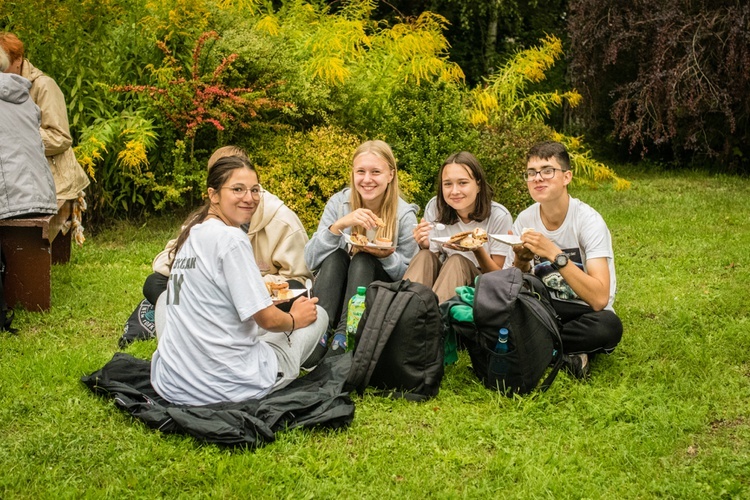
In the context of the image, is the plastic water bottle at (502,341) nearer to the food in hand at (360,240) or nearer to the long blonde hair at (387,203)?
the food in hand at (360,240)

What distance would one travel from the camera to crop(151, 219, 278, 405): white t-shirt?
3555 mm

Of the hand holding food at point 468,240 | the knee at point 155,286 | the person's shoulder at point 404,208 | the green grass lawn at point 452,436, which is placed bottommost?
the green grass lawn at point 452,436

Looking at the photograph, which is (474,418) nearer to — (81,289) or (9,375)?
(9,375)


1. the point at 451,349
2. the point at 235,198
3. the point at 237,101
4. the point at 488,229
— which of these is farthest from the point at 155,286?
the point at 237,101

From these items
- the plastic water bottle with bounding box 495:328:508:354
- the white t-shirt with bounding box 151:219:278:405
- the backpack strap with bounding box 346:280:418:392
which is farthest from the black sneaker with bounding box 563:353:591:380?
the white t-shirt with bounding box 151:219:278:405

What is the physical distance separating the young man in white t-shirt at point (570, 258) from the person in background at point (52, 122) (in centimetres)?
361

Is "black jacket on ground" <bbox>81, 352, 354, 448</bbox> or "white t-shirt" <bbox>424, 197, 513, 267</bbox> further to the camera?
"white t-shirt" <bbox>424, 197, 513, 267</bbox>

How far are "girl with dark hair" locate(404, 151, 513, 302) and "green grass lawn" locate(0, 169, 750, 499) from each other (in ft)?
1.71

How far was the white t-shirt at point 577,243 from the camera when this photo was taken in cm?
437

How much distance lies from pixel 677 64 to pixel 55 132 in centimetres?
813

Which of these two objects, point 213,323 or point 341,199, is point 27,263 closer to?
point 341,199

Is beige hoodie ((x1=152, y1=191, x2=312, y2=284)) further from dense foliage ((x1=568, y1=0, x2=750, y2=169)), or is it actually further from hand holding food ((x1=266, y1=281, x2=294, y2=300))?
dense foliage ((x1=568, y1=0, x2=750, y2=169))

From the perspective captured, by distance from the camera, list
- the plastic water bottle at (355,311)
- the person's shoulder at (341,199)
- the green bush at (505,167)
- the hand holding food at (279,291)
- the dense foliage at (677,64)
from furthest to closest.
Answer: the dense foliage at (677,64), the green bush at (505,167), the person's shoulder at (341,199), the plastic water bottle at (355,311), the hand holding food at (279,291)

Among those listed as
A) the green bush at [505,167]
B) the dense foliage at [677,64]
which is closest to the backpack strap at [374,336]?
the green bush at [505,167]
